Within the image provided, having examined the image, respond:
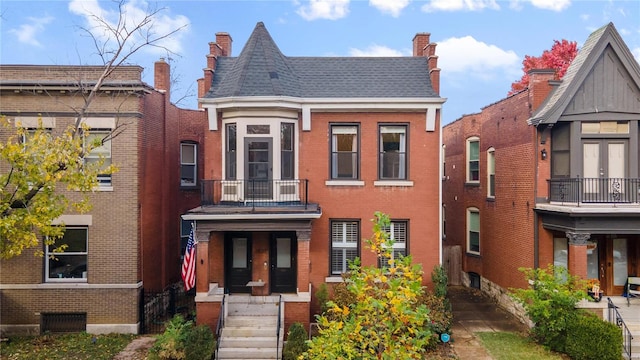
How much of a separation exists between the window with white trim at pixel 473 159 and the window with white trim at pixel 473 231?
167cm

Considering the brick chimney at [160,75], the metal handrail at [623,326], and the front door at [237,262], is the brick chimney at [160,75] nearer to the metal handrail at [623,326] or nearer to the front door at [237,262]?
the front door at [237,262]

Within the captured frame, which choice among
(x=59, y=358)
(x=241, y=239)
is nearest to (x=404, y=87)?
(x=241, y=239)

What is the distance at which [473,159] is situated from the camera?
66.6 ft

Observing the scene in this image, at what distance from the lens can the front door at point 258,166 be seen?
14.1m

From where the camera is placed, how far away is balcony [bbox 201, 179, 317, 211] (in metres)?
14.0

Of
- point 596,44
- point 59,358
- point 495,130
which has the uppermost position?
point 596,44

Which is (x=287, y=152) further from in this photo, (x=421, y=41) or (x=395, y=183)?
(x=421, y=41)

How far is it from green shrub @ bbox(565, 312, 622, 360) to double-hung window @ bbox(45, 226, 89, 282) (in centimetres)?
1650

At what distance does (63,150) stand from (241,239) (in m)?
6.54

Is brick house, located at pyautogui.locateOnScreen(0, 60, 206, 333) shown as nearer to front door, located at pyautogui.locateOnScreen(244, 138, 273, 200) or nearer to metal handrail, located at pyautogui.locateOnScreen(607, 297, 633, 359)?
front door, located at pyautogui.locateOnScreen(244, 138, 273, 200)

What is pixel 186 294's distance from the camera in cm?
1825

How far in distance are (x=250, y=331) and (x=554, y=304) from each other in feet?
31.5

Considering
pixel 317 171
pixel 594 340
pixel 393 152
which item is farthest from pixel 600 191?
pixel 317 171

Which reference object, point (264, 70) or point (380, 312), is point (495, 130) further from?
point (380, 312)
